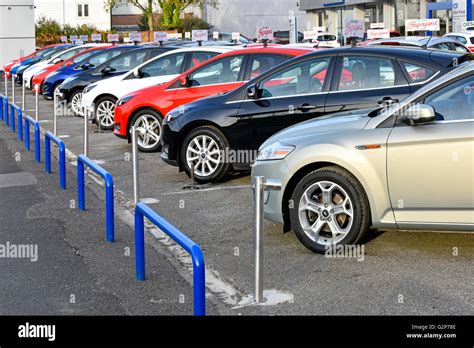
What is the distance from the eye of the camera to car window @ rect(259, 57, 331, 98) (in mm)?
10023

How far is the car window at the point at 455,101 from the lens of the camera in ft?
22.8

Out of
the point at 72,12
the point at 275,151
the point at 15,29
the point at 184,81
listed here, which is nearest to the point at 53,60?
the point at 15,29

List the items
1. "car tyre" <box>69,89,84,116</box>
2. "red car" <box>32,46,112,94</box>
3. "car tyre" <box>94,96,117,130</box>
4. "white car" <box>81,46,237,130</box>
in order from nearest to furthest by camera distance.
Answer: "white car" <box>81,46,237,130</box> < "car tyre" <box>94,96,117,130</box> < "car tyre" <box>69,89,84,116</box> < "red car" <box>32,46,112,94</box>

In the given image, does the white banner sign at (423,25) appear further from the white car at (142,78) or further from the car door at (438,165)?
the car door at (438,165)

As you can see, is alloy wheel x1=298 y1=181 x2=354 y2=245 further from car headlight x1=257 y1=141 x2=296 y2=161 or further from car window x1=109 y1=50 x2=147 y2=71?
car window x1=109 y1=50 x2=147 y2=71

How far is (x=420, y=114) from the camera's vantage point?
6.89m

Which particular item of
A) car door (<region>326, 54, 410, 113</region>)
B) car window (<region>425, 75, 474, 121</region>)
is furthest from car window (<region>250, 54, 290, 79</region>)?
car window (<region>425, 75, 474, 121</region>)

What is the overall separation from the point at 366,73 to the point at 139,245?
4.11 m

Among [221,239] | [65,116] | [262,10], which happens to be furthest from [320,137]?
[262,10]

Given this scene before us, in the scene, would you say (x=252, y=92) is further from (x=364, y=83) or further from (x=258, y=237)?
(x=258, y=237)

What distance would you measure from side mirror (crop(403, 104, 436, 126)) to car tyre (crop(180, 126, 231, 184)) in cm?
416

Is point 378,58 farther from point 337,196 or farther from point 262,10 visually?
point 262,10

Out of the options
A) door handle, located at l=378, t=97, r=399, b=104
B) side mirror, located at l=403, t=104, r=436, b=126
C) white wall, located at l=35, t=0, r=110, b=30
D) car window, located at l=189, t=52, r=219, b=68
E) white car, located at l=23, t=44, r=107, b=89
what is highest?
white wall, located at l=35, t=0, r=110, b=30

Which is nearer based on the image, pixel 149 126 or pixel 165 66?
pixel 149 126
